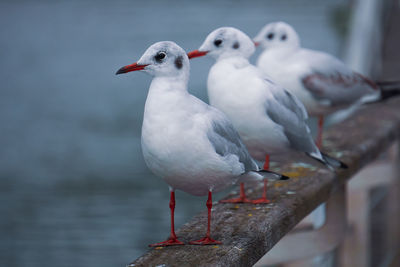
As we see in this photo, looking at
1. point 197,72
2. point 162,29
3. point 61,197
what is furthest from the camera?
point 162,29

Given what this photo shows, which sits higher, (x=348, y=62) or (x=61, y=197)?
(x=348, y=62)

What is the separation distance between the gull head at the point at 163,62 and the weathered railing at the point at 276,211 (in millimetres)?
502

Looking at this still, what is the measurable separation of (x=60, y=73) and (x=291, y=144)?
63.8 ft

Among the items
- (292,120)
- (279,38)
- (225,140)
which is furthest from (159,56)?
(279,38)

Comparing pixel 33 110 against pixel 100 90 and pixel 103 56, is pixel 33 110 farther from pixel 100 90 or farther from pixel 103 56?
pixel 103 56

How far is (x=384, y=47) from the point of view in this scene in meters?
7.95

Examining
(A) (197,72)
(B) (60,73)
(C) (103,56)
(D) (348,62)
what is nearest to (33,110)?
(A) (197,72)

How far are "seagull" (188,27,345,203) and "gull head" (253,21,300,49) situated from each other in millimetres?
805

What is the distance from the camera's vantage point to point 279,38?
3.39 m

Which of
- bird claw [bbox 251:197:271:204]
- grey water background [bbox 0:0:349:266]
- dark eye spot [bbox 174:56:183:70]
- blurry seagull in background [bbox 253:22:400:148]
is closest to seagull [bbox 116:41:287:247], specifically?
dark eye spot [bbox 174:56:183:70]

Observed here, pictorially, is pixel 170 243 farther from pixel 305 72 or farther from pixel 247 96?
pixel 305 72

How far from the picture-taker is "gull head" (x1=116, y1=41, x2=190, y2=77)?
1972mm

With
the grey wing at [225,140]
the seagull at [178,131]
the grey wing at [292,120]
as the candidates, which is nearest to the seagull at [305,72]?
the grey wing at [292,120]

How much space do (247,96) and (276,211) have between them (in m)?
0.43
